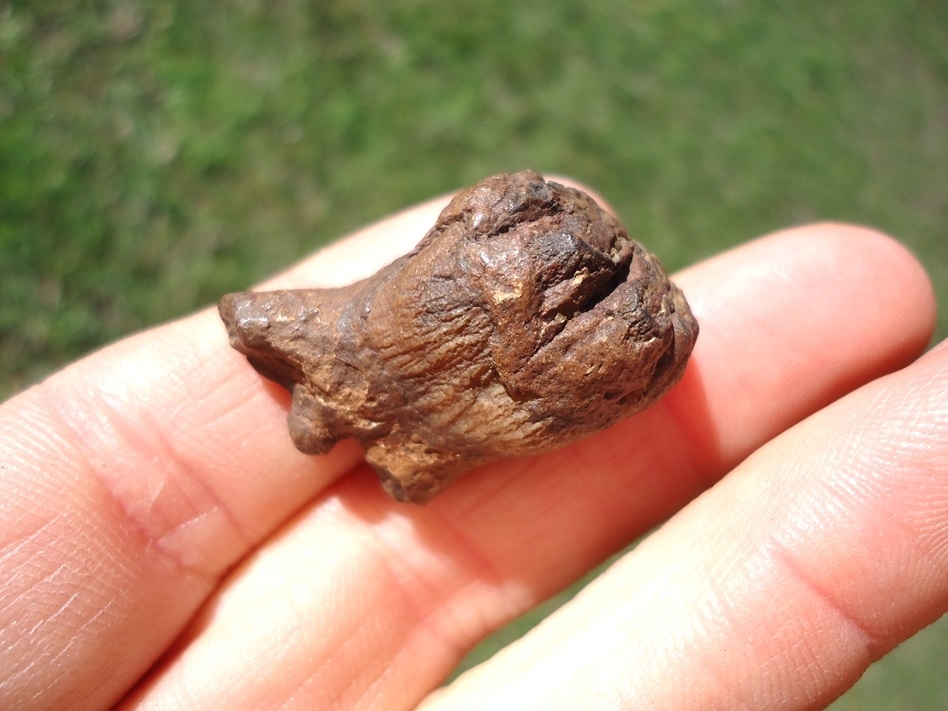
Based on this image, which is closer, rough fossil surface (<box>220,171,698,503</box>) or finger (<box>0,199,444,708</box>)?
rough fossil surface (<box>220,171,698,503</box>)

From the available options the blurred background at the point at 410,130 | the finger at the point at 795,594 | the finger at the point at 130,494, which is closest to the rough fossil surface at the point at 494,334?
the finger at the point at 130,494

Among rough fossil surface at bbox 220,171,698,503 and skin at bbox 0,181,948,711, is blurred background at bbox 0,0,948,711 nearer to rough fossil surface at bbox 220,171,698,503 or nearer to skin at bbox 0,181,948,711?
skin at bbox 0,181,948,711

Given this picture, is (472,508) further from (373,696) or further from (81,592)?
(81,592)

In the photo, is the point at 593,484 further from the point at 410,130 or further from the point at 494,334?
the point at 410,130

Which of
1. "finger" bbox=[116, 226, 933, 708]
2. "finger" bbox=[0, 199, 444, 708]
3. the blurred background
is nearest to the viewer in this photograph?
"finger" bbox=[0, 199, 444, 708]

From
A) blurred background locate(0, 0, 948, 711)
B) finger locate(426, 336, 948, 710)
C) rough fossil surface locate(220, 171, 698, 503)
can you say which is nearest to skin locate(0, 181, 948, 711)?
finger locate(426, 336, 948, 710)

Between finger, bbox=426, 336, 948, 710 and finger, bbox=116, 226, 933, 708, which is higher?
finger, bbox=116, 226, 933, 708

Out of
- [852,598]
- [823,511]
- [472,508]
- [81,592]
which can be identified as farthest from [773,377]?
[81,592]

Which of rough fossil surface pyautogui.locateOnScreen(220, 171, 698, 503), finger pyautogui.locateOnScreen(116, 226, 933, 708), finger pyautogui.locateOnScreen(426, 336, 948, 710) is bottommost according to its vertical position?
finger pyautogui.locateOnScreen(426, 336, 948, 710)

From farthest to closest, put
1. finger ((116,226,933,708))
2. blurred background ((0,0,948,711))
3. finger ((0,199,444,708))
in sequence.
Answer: blurred background ((0,0,948,711))
finger ((116,226,933,708))
finger ((0,199,444,708))
